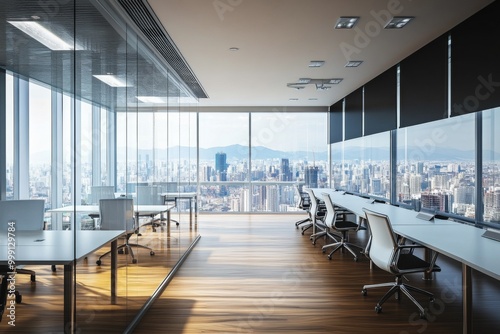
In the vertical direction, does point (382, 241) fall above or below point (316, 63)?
below

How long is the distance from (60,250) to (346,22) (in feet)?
11.9

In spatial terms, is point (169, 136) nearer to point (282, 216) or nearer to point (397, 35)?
point (397, 35)

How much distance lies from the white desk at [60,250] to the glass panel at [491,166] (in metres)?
4.09

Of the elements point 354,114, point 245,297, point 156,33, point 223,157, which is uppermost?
point 156,33

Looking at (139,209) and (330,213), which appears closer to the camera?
(139,209)

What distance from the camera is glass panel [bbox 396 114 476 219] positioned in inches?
196

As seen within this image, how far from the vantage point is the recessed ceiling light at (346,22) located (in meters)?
4.27

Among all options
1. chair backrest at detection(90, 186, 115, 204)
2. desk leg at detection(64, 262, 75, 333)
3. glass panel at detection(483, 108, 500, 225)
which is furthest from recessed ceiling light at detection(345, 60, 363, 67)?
desk leg at detection(64, 262, 75, 333)

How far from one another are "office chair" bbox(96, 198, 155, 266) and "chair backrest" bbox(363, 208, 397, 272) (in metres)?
→ 2.32

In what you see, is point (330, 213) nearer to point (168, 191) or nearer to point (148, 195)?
point (168, 191)

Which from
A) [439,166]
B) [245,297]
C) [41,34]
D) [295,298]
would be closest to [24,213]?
[41,34]

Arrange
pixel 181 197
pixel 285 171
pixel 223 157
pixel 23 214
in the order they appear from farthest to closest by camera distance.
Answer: pixel 223 157 < pixel 285 171 < pixel 181 197 < pixel 23 214

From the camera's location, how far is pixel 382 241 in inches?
154

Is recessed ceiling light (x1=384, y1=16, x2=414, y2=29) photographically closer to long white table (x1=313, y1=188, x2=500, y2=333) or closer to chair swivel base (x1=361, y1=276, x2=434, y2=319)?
long white table (x1=313, y1=188, x2=500, y2=333)
